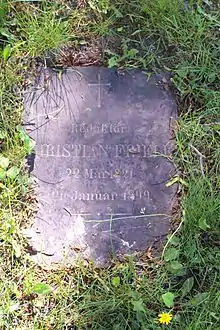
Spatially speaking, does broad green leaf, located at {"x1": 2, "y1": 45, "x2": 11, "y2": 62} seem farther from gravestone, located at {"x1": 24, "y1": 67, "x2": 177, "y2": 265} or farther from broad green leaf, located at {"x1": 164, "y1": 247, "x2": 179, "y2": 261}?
broad green leaf, located at {"x1": 164, "y1": 247, "x2": 179, "y2": 261}

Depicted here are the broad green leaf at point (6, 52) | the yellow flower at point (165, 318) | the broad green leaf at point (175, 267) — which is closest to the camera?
the yellow flower at point (165, 318)

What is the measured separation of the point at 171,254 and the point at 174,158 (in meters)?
0.38

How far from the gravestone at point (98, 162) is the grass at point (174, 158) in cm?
6

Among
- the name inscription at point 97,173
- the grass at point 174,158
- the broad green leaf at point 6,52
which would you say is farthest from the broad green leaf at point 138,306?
the broad green leaf at point 6,52

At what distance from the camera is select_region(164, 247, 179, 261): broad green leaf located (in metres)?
2.29

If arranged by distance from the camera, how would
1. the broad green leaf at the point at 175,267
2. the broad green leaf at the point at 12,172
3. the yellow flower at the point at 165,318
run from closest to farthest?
the yellow flower at the point at 165,318, the broad green leaf at the point at 175,267, the broad green leaf at the point at 12,172

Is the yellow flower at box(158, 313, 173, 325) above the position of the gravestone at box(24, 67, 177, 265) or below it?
Answer: below

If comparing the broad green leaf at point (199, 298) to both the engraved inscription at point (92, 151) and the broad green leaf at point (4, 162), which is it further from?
the broad green leaf at point (4, 162)

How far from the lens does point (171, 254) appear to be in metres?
2.29

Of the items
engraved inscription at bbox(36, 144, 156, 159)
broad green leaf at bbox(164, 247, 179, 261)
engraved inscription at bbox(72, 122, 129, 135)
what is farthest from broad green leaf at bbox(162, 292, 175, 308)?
engraved inscription at bbox(72, 122, 129, 135)

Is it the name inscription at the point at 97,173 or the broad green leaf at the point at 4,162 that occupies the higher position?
the broad green leaf at the point at 4,162

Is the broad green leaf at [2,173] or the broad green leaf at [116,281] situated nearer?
the broad green leaf at [116,281]

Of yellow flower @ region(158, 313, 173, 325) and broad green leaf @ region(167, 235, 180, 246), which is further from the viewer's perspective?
broad green leaf @ region(167, 235, 180, 246)

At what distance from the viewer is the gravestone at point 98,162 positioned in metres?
2.31
